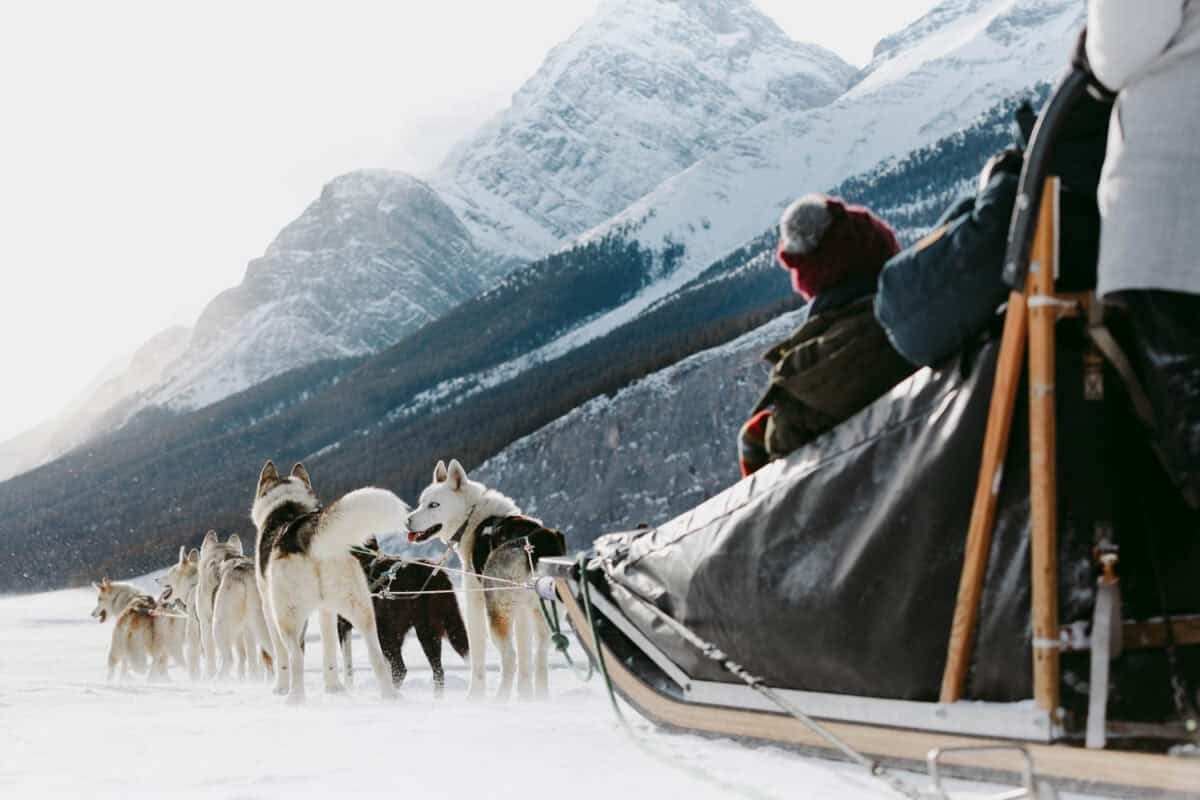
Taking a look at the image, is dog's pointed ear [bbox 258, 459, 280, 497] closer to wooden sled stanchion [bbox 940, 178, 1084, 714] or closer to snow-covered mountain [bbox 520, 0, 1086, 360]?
wooden sled stanchion [bbox 940, 178, 1084, 714]

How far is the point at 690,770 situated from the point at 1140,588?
3.58 feet

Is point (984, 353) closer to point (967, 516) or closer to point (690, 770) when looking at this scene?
point (967, 516)

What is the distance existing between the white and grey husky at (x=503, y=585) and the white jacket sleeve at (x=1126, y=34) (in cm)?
493

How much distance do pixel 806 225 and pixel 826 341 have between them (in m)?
0.43

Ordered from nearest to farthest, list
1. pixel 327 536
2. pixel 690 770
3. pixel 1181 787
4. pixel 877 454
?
pixel 1181 787 < pixel 877 454 < pixel 690 770 < pixel 327 536

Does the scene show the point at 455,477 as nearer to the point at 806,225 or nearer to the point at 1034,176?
the point at 806,225

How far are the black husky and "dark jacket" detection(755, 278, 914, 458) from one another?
6040 mm

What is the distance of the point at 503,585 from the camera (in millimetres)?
6660

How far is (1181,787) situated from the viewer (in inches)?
71.0

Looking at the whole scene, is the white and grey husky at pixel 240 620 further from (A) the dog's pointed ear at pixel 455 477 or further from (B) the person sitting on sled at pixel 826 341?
(B) the person sitting on sled at pixel 826 341

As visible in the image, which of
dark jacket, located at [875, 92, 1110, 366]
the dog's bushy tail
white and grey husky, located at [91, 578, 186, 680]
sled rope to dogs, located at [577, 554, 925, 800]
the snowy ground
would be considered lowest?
Result: white and grey husky, located at [91, 578, 186, 680]

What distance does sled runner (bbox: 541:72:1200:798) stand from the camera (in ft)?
6.49

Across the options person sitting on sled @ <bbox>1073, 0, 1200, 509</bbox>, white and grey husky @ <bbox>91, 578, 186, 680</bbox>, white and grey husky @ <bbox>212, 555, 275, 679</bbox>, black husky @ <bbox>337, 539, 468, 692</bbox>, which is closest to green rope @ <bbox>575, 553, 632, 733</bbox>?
person sitting on sled @ <bbox>1073, 0, 1200, 509</bbox>

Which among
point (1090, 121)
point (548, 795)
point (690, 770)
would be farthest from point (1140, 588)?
point (548, 795)
